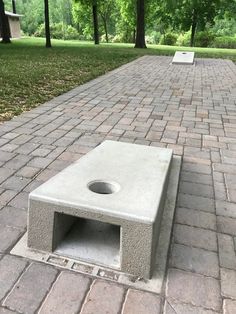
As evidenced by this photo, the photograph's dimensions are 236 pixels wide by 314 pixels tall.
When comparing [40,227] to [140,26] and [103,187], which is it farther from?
[140,26]

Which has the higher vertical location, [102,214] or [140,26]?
[140,26]

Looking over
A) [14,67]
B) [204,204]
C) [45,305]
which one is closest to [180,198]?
[204,204]

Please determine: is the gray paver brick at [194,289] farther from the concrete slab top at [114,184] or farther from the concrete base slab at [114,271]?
the concrete slab top at [114,184]

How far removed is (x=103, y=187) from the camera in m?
2.38

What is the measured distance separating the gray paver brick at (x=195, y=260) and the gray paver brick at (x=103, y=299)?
0.44m

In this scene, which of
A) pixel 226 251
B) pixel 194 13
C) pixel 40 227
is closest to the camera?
pixel 40 227

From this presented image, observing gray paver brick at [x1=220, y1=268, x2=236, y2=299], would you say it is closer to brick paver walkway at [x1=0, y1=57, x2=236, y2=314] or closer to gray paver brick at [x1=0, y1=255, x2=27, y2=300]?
brick paver walkway at [x1=0, y1=57, x2=236, y2=314]

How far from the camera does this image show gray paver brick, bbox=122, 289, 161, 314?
1.80m

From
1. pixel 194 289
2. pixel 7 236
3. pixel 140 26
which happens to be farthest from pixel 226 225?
pixel 140 26

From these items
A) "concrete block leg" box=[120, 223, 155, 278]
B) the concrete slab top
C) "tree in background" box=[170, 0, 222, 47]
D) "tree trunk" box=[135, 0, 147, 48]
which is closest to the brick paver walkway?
"concrete block leg" box=[120, 223, 155, 278]

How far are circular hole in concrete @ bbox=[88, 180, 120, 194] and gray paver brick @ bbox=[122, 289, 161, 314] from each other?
2.30 ft

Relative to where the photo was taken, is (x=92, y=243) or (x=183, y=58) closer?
(x=92, y=243)

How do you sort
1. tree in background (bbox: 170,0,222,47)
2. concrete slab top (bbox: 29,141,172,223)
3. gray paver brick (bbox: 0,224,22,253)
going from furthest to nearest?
tree in background (bbox: 170,0,222,47)
gray paver brick (bbox: 0,224,22,253)
concrete slab top (bbox: 29,141,172,223)

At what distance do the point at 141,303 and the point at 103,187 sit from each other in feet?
2.73
